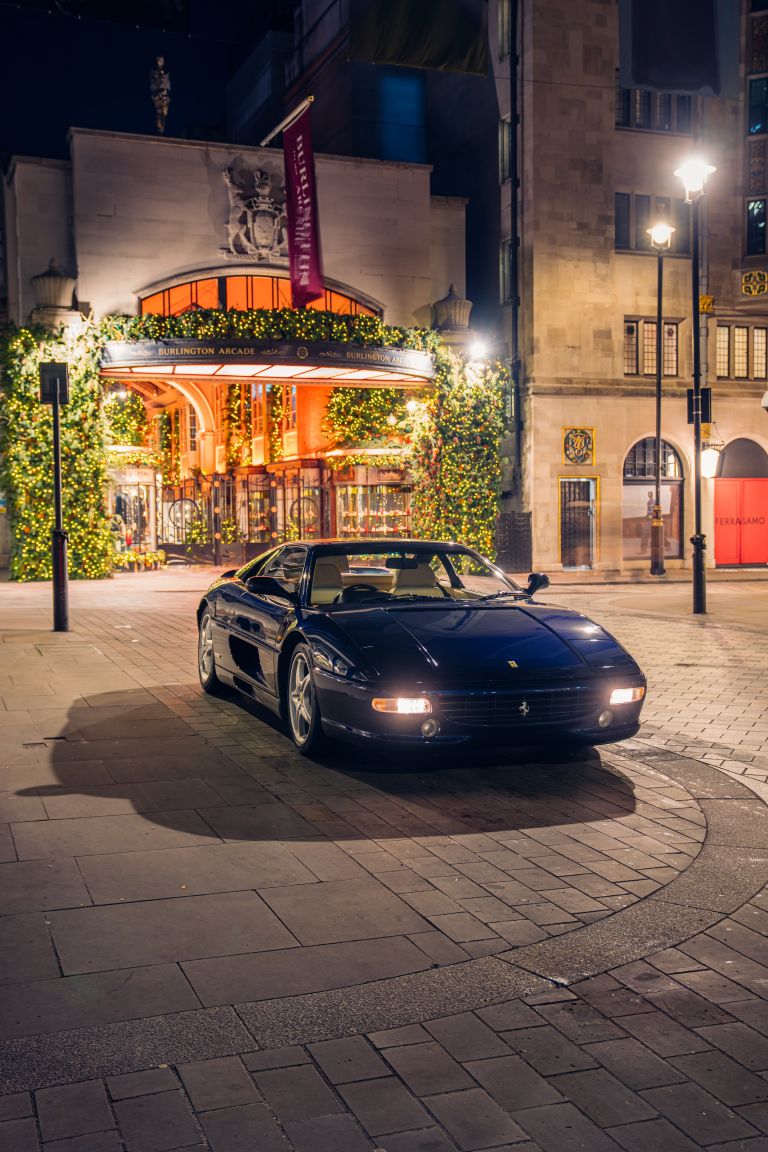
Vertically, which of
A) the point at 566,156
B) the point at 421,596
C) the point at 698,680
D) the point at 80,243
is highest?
the point at 566,156

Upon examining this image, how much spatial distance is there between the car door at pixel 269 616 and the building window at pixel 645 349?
24.1m

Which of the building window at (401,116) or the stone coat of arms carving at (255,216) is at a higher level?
the building window at (401,116)

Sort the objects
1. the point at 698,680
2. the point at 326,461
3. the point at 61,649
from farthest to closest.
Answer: the point at 326,461, the point at 61,649, the point at 698,680

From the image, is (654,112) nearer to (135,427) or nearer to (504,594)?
(135,427)

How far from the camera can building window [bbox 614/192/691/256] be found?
1251 inches

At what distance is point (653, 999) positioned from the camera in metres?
4.06

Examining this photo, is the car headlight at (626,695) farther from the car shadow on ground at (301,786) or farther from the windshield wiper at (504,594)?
the windshield wiper at (504,594)

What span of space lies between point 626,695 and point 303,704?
6.70 ft

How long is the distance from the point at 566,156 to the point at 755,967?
2905cm

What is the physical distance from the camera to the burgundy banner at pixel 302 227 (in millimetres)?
26906

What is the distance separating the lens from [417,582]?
8.74 metres

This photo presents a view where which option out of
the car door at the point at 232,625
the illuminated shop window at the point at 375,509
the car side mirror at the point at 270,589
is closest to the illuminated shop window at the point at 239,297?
the illuminated shop window at the point at 375,509

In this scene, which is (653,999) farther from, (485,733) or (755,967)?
(485,733)

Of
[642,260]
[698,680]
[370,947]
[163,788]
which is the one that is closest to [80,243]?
[642,260]
